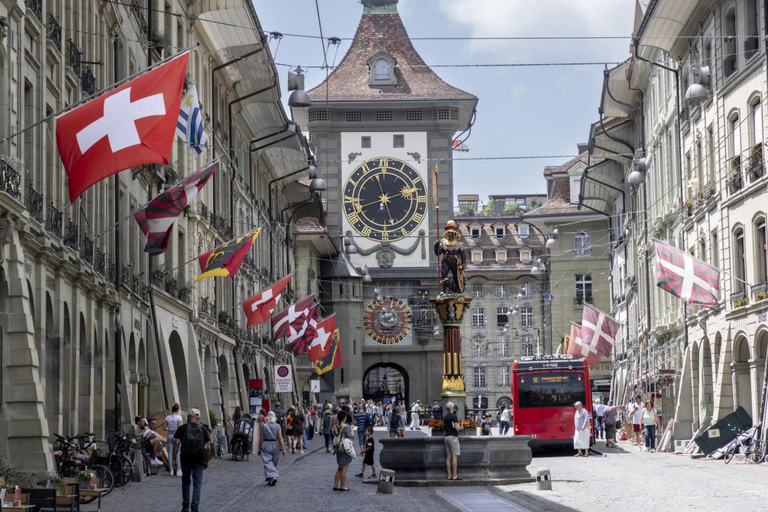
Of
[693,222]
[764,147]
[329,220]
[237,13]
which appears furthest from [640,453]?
[329,220]

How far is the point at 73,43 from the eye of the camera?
93.2 feet

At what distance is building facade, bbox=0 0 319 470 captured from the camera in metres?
21.8

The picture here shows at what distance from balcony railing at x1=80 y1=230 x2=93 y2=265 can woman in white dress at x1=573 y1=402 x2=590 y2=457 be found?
15.4 metres

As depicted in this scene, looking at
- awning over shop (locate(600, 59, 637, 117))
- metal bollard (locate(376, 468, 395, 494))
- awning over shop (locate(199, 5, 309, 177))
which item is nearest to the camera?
metal bollard (locate(376, 468, 395, 494))

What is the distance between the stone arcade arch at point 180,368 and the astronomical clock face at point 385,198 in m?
48.9

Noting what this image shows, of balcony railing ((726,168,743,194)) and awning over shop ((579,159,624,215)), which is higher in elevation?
awning over shop ((579,159,624,215))

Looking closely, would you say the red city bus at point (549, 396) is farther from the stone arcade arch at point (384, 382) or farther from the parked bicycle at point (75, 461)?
the stone arcade arch at point (384, 382)

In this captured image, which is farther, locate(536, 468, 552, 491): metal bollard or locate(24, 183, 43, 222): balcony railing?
locate(536, 468, 552, 491): metal bollard

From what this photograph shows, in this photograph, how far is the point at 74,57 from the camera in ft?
93.6

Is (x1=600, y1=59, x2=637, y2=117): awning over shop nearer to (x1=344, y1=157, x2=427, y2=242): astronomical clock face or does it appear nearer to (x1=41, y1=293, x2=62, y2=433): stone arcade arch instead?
(x1=344, y1=157, x2=427, y2=242): astronomical clock face

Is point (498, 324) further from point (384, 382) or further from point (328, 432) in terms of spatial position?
point (328, 432)

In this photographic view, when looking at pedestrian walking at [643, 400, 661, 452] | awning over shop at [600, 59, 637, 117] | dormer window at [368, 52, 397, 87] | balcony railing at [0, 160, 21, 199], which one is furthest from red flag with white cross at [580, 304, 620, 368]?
dormer window at [368, 52, 397, 87]

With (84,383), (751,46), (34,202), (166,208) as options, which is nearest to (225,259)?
(84,383)

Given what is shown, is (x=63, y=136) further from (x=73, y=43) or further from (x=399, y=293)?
(x=399, y=293)
